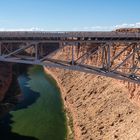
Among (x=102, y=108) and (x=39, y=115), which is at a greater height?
(x=102, y=108)

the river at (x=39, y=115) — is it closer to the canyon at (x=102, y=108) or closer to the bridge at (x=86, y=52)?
the canyon at (x=102, y=108)

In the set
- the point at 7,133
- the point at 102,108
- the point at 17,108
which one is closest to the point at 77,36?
the point at 102,108

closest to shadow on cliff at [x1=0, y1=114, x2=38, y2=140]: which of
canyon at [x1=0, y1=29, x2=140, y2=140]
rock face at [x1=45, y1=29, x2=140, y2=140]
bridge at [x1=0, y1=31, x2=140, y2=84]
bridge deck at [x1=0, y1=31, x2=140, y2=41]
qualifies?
canyon at [x1=0, y1=29, x2=140, y2=140]

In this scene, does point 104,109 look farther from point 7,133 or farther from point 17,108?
point 17,108

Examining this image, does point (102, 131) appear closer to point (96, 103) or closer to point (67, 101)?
point (96, 103)

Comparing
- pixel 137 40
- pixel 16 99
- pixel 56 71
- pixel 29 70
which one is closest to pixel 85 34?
pixel 137 40
